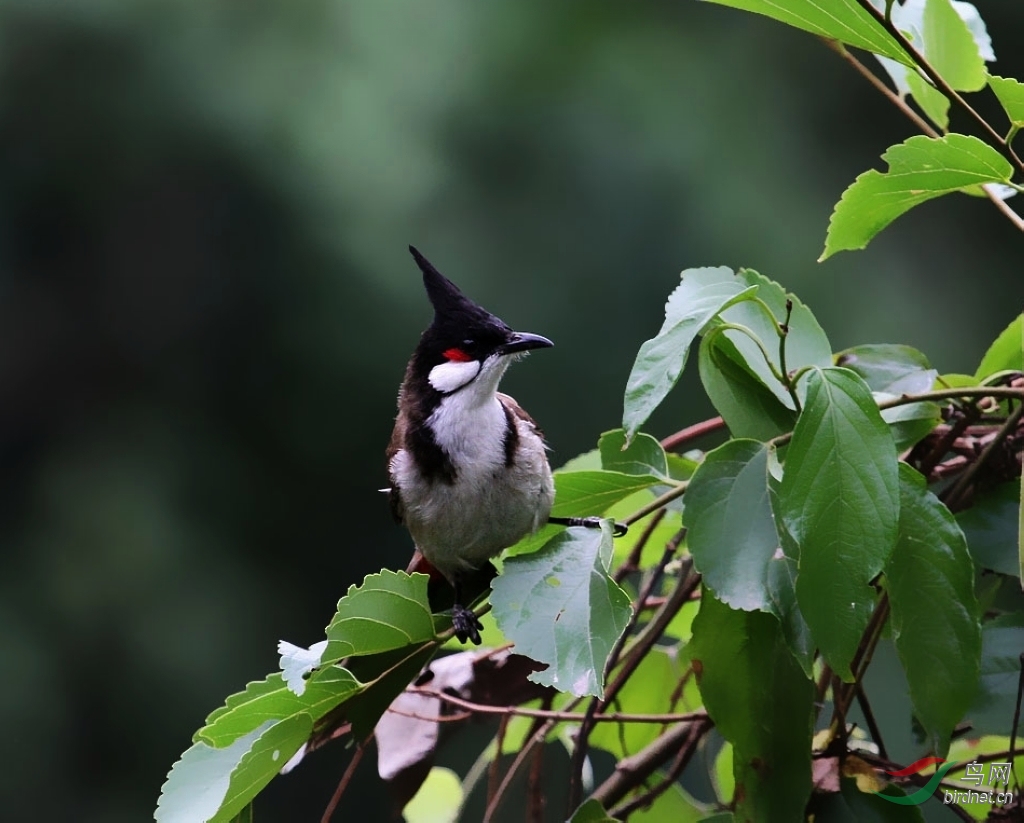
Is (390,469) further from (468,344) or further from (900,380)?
(900,380)

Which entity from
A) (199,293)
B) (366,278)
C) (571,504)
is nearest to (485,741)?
(366,278)

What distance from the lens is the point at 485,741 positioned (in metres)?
4.77

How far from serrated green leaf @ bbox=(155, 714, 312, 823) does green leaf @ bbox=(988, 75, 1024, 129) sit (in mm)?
633

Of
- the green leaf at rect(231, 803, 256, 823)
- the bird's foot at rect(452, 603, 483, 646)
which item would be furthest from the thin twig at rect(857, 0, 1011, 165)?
the green leaf at rect(231, 803, 256, 823)

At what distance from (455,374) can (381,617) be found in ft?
1.95

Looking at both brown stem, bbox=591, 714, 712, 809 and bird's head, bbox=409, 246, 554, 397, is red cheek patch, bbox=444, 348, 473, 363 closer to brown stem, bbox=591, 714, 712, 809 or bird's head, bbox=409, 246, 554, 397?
bird's head, bbox=409, 246, 554, 397

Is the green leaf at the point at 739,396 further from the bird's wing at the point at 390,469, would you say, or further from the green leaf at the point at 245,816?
the bird's wing at the point at 390,469

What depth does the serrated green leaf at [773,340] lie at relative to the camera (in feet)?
3.14

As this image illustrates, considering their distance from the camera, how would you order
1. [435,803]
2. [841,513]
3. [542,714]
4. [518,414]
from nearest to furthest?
[841,513] → [542,714] → [435,803] → [518,414]

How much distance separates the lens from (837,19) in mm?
828

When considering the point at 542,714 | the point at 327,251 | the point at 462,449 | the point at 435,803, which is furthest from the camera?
the point at 327,251

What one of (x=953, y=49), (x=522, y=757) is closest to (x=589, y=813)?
(x=522, y=757)

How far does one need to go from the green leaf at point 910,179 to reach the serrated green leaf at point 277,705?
1.52ft

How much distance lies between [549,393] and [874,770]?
387 cm
